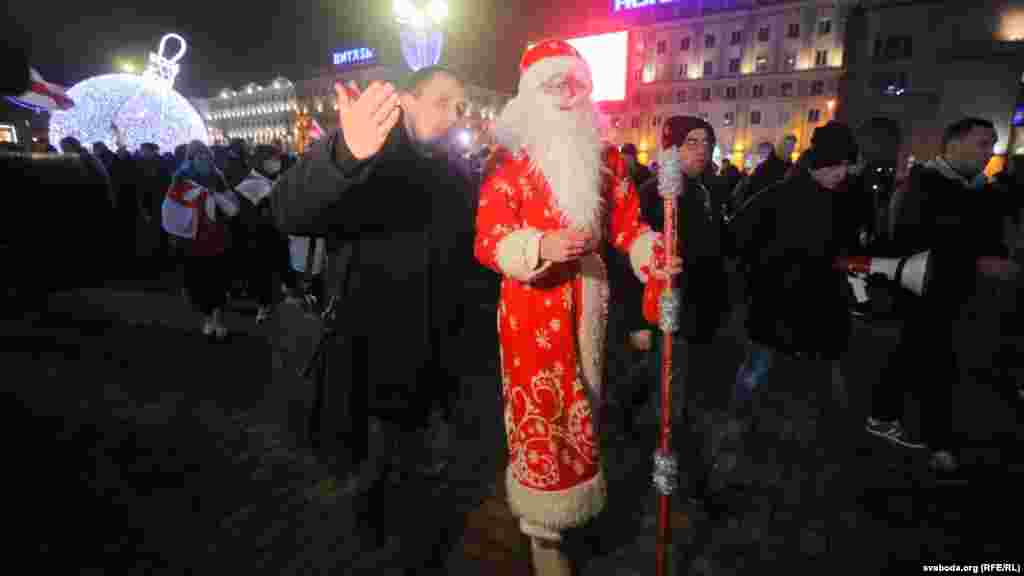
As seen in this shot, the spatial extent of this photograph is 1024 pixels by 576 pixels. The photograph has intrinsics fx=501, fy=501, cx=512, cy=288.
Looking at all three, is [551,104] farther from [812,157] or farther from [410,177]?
[812,157]

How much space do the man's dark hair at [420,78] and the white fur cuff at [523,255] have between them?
0.85 metres

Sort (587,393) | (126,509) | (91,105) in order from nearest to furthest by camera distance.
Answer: (587,393), (126,509), (91,105)

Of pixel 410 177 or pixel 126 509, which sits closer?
pixel 410 177

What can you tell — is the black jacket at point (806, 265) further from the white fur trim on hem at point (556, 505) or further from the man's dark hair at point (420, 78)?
the man's dark hair at point (420, 78)

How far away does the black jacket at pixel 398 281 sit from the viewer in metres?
1.97

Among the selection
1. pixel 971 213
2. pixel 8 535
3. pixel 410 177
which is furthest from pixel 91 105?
pixel 971 213

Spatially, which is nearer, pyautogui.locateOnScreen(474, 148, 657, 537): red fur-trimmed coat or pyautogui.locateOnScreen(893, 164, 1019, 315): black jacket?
pyautogui.locateOnScreen(474, 148, 657, 537): red fur-trimmed coat

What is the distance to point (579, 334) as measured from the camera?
2.15m

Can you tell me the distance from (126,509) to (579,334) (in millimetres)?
3034

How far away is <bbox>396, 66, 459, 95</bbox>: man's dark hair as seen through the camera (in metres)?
2.24

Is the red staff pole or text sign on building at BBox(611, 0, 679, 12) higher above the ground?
text sign on building at BBox(611, 0, 679, 12)

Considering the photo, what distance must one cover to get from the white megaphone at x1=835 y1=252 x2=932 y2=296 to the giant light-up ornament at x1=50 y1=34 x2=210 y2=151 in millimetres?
18685

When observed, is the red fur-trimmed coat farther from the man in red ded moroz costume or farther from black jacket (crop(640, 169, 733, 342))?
black jacket (crop(640, 169, 733, 342))

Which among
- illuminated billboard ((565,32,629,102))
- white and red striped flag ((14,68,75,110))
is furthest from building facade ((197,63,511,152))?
white and red striped flag ((14,68,75,110))
